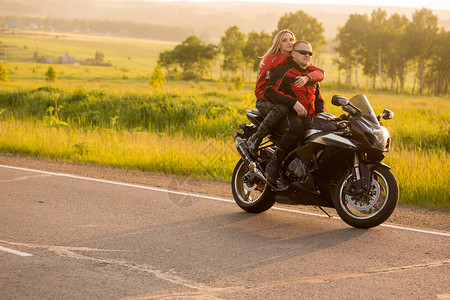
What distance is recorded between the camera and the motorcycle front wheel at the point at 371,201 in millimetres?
5898

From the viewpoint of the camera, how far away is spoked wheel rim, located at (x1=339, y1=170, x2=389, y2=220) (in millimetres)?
6004

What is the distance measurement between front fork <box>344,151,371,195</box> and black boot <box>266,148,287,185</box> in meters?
0.87

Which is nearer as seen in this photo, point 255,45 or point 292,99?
point 292,99

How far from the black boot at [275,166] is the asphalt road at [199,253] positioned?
54cm

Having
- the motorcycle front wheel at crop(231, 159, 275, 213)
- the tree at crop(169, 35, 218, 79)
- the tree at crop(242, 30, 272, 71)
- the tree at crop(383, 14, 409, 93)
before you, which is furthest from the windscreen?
the tree at crop(169, 35, 218, 79)

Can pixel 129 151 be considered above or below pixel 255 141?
below

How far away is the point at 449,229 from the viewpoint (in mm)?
6602

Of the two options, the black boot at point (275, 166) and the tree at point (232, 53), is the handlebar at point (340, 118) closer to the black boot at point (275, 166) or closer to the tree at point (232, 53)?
the black boot at point (275, 166)

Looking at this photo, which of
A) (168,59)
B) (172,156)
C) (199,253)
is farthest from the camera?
(168,59)

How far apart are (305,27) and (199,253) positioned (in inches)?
4053

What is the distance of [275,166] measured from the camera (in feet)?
21.7

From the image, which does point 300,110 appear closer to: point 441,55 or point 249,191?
point 249,191

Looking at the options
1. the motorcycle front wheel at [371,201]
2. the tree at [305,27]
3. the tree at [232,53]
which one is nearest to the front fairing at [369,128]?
the motorcycle front wheel at [371,201]

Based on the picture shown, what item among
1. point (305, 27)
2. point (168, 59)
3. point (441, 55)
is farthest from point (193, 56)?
point (441, 55)
